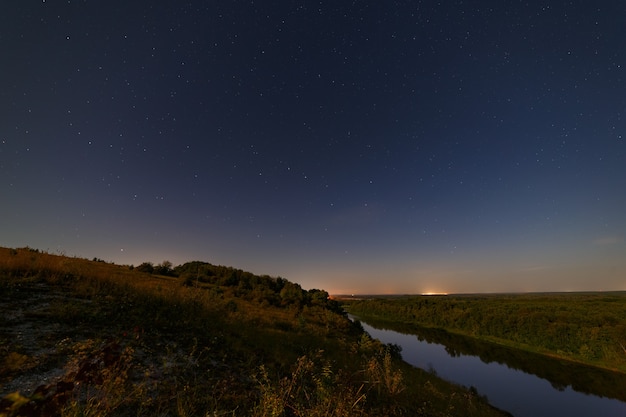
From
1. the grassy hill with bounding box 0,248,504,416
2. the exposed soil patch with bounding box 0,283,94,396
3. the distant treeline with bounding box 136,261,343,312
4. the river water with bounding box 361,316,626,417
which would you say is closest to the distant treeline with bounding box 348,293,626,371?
the river water with bounding box 361,316,626,417

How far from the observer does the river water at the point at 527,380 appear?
80.4 ft

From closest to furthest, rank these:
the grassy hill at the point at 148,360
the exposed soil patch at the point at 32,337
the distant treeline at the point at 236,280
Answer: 1. the grassy hill at the point at 148,360
2. the exposed soil patch at the point at 32,337
3. the distant treeline at the point at 236,280

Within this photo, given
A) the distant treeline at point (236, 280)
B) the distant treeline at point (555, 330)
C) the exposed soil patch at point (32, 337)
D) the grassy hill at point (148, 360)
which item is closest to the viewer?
the grassy hill at point (148, 360)

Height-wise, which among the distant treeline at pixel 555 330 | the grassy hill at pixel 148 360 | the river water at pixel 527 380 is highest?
the grassy hill at pixel 148 360

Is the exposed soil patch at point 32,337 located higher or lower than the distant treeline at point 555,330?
higher

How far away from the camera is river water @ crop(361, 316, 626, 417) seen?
2452 centimetres

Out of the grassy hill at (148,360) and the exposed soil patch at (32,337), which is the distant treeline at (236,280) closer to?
the grassy hill at (148,360)

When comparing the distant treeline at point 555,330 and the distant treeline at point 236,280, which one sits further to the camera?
the distant treeline at point 555,330

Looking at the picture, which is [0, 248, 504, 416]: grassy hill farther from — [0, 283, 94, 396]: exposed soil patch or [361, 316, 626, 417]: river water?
[361, 316, 626, 417]: river water

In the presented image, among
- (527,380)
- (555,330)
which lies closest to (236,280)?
(527,380)

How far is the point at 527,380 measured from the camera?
31.5 m

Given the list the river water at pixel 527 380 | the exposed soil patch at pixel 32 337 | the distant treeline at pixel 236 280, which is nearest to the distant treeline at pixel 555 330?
the river water at pixel 527 380

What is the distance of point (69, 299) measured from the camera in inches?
343

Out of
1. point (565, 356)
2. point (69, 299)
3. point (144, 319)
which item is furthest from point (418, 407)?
point (565, 356)
